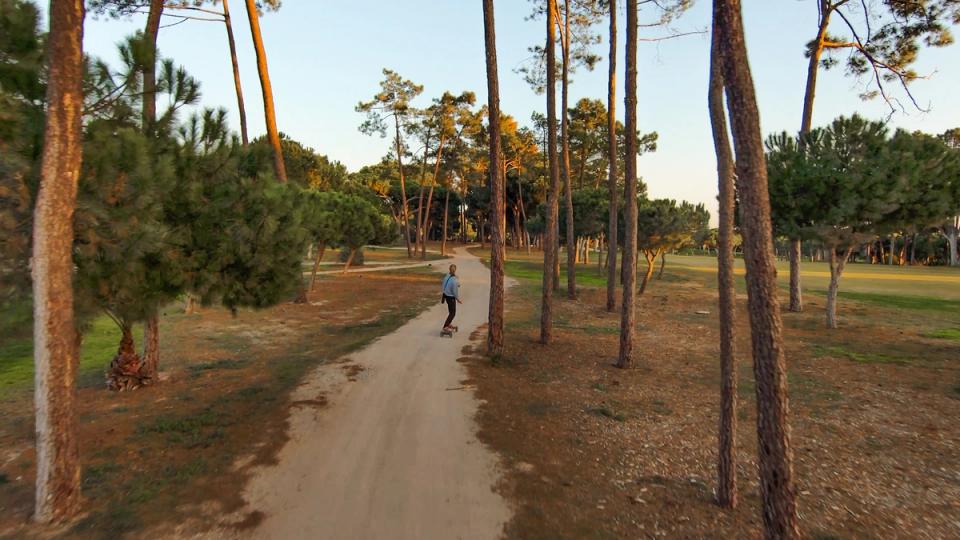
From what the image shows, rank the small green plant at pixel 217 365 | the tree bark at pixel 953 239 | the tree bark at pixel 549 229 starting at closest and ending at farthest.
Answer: the small green plant at pixel 217 365, the tree bark at pixel 549 229, the tree bark at pixel 953 239

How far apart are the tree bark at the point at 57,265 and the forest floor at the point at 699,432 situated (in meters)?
4.77

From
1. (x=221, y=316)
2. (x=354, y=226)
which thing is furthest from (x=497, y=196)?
(x=354, y=226)

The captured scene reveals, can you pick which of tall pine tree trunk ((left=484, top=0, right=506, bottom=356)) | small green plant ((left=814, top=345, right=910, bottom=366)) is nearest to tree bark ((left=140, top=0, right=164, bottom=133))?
tall pine tree trunk ((left=484, top=0, right=506, bottom=356))

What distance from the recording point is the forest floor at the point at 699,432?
5.32 meters

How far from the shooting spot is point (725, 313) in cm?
577

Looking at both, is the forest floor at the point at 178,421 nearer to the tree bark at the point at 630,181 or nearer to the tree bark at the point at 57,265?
the tree bark at the point at 57,265

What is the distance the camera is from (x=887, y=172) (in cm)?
1351

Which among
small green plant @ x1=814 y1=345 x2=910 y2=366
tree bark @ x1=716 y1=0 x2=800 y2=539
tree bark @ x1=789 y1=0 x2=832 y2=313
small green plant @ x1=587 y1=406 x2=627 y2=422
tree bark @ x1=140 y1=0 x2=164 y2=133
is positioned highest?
tree bark @ x1=789 y1=0 x2=832 y2=313

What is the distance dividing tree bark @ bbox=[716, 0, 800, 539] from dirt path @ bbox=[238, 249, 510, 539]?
8.77 ft

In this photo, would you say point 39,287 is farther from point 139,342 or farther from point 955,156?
point 955,156

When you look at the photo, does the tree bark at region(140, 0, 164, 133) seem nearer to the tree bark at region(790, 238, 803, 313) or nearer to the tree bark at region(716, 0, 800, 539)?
the tree bark at region(716, 0, 800, 539)

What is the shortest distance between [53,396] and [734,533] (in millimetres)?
7150

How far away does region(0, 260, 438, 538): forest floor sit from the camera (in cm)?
527

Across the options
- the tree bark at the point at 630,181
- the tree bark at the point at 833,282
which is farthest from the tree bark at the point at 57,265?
the tree bark at the point at 833,282
